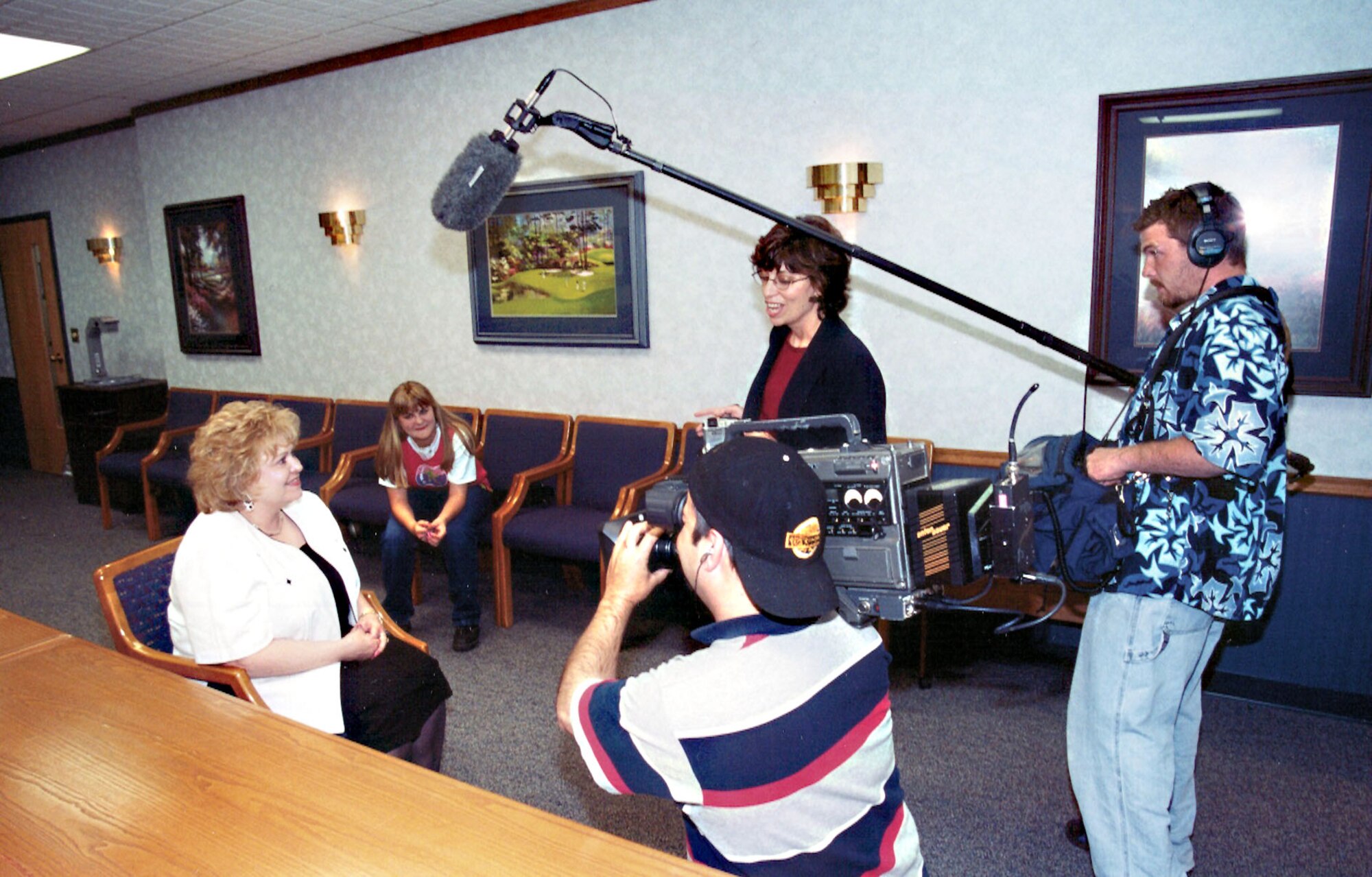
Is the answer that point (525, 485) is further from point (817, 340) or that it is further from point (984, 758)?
point (984, 758)

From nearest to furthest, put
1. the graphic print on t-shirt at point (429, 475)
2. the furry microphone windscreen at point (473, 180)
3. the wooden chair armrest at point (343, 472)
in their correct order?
1. the furry microphone windscreen at point (473, 180)
2. the graphic print on t-shirt at point (429, 475)
3. the wooden chair armrest at point (343, 472)

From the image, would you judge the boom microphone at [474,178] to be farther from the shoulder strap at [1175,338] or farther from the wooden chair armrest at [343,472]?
the wooden chair armrest at [343,472]

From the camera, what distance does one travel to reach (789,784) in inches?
44.0

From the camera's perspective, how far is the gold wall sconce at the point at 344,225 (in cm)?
536

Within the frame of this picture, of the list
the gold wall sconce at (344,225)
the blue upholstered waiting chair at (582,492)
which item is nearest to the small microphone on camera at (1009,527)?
the blue upholstered waiting chair at (582,492)

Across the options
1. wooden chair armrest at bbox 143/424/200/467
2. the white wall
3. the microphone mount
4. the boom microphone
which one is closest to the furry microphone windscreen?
the boom microphone

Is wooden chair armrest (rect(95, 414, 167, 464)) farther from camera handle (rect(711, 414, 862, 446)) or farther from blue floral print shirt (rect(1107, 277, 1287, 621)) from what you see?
blue floral print shirt (rect(1107, 277, 1287, 621))

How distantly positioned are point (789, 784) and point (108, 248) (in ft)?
26.1

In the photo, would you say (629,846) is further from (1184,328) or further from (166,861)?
(1184,328)

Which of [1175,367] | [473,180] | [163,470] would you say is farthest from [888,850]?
[163,470]

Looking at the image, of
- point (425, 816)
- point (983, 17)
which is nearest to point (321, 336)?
point (983, 17)

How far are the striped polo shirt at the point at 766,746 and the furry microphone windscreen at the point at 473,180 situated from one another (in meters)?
1.44

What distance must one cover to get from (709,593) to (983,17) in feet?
9.82

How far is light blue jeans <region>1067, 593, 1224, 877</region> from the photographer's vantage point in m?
1.88
